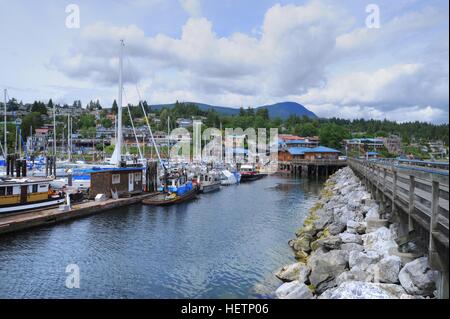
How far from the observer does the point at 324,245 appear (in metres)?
16.9

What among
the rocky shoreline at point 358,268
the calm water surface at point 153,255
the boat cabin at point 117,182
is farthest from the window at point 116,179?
the rocky shoreline at point 358,268

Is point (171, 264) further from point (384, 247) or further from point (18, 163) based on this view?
point (18, 163)

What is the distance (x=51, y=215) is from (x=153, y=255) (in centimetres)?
1227

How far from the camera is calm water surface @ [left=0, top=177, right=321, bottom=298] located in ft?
53.2

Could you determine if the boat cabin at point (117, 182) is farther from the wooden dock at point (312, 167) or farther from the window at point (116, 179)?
the wooden dock at point (312, 167)

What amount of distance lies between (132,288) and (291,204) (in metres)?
28.4

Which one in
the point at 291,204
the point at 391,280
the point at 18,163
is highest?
the point at 18,163

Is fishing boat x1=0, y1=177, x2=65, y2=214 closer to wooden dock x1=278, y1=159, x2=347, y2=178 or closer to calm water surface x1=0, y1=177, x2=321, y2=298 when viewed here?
calm water surface x1=0, y1=177, x2=321, y2=298

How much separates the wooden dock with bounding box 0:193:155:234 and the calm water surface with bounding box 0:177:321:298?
828 mm

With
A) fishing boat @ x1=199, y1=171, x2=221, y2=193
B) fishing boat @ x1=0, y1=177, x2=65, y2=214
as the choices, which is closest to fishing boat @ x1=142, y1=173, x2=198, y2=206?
fishing boat @ x1=199, y1=171, x2=221, y2=193

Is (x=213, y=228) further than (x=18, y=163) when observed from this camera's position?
No

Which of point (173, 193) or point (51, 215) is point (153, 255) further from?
point (173, 193)

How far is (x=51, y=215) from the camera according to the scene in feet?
94.5
